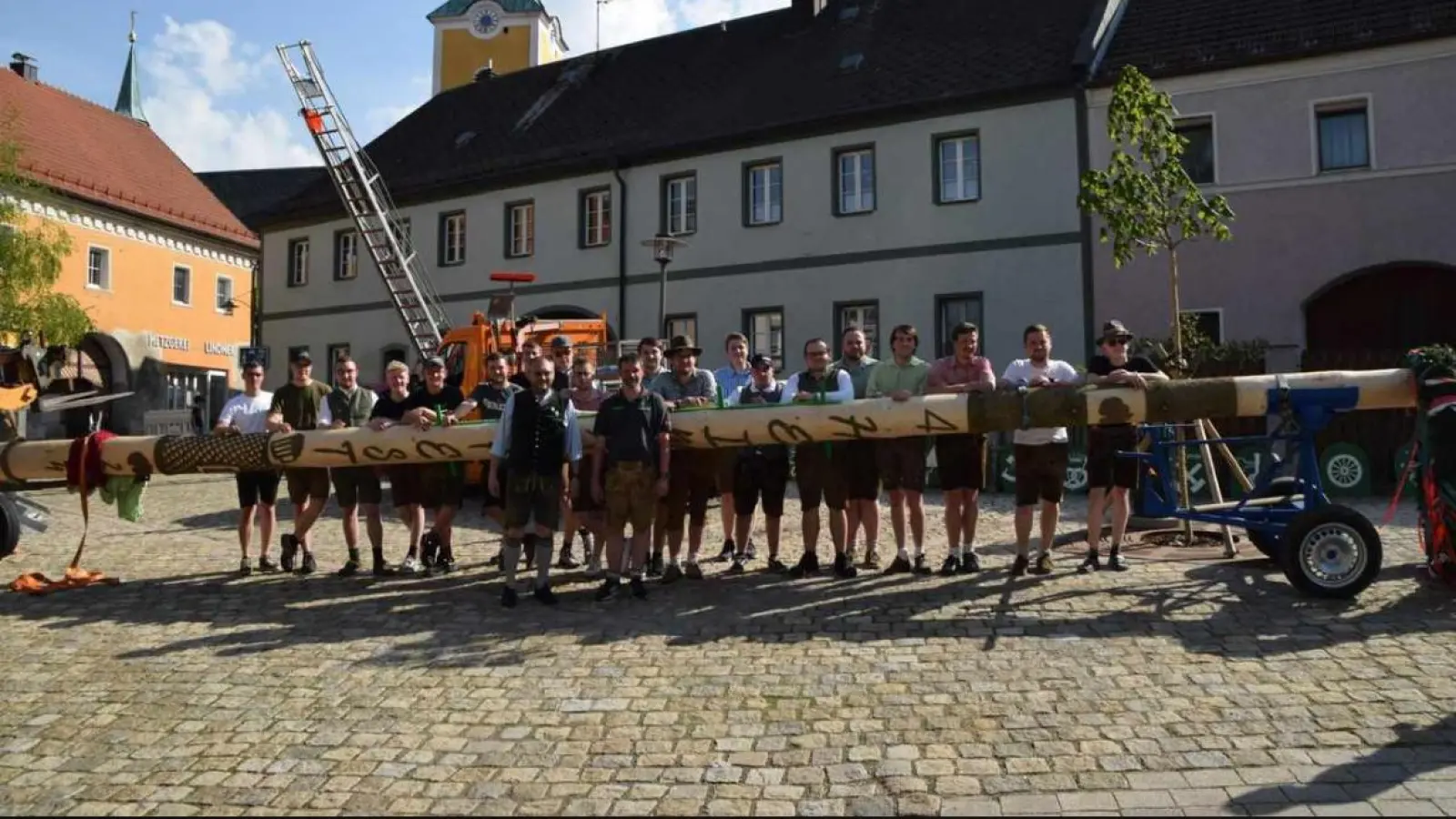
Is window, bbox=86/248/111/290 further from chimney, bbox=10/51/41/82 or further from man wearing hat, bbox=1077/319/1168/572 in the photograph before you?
man wearing hat, bbox=1077/319/1168/572

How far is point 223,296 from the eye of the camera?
117 ft

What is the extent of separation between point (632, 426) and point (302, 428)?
132 inches

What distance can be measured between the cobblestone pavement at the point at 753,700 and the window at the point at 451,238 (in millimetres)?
19755

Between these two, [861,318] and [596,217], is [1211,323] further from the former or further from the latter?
[596,217]

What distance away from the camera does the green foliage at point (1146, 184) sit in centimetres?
1086

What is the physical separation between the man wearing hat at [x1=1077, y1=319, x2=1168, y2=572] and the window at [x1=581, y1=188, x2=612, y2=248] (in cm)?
1773

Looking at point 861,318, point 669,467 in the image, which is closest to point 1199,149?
point 861,318

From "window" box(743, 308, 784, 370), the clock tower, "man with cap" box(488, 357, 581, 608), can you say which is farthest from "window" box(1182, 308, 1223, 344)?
the clock tower

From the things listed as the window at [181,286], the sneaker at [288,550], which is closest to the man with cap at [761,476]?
the sneaker at [288,550]

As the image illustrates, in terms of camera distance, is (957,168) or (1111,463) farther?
(957,168)

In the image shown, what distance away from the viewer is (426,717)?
196 inches

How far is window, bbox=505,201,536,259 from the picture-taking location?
84.5ft

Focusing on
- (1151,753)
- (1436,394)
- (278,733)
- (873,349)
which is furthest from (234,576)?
(873,349)

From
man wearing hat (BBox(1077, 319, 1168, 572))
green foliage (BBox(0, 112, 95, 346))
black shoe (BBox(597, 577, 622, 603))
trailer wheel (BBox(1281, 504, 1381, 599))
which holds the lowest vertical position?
black shoe (BBox(597, 577, 622, 603))
